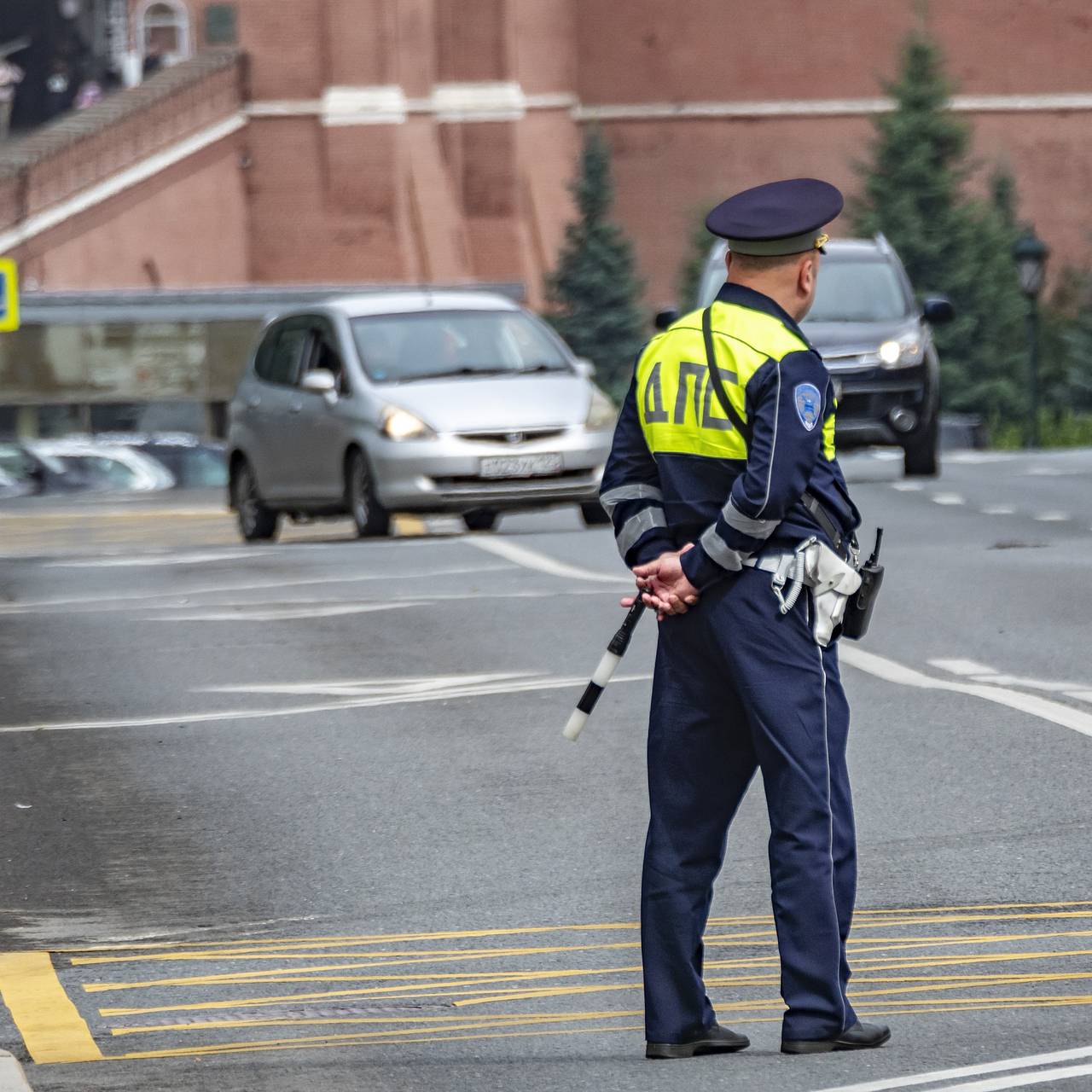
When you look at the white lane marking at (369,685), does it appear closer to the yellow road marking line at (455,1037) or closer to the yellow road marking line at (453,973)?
the yellow road marking line at (453,973)

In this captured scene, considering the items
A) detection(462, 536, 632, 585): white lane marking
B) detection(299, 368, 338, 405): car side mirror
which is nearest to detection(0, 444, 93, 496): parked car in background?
detection(299, 368, 338, 405): car side mirror

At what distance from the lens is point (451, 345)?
1867 centimetres

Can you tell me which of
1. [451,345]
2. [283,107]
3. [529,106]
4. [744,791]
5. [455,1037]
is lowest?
[529,106]

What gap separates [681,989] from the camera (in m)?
5.16

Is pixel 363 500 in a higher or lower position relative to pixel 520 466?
lower

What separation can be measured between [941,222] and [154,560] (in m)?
45.8

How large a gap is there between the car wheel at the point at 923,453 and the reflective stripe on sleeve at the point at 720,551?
1736 centimetres

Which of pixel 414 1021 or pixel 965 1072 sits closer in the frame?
pixel 965 1072

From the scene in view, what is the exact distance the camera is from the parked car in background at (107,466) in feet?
113

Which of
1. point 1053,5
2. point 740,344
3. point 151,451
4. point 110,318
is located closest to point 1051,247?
point 1053,5

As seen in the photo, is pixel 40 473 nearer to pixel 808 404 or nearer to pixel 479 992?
pixel 479 992

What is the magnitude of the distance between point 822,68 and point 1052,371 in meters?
10.5

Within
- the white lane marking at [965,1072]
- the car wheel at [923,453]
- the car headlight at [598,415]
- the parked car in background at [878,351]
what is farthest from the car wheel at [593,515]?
the white lane marking at [965,1072]

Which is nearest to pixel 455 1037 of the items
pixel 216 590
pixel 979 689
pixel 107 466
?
pixel 979 689
